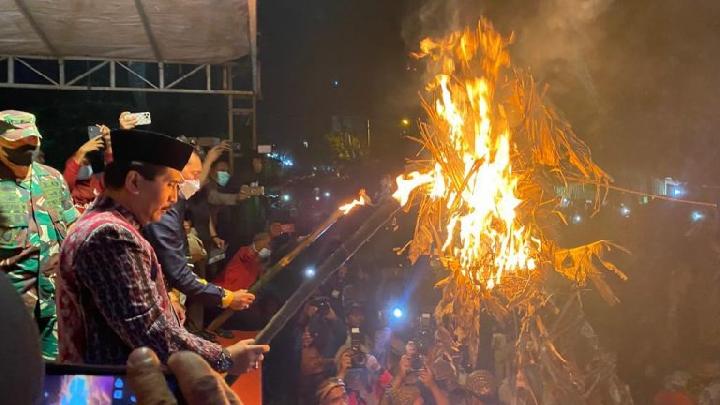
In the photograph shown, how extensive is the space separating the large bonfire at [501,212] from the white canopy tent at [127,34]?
2701 millimetres

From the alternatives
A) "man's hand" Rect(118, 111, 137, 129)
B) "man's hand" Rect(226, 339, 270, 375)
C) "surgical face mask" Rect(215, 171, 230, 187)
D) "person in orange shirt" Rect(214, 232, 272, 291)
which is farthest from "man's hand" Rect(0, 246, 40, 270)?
"surgical face mask" Rect(215, 171, 230, 187)

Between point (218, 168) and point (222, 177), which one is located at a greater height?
point (218, 168)

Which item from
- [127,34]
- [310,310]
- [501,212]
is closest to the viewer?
[501,212]

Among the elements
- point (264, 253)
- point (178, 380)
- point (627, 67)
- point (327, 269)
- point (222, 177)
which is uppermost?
point (627, 67)

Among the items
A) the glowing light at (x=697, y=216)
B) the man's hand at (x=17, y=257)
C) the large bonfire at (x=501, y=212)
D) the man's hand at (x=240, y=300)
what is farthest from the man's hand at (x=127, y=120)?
the glowing light at (x=697, y=216)

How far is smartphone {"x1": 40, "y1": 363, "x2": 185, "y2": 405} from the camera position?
A: 1559mm

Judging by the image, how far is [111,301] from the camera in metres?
2.01

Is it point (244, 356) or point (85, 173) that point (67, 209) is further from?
A: point (244, 356)

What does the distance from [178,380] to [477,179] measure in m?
4.33

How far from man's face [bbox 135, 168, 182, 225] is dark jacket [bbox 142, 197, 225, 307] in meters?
1.31

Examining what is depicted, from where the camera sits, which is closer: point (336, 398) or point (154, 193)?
point (154, 193)

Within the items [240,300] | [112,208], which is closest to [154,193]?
[112,208]

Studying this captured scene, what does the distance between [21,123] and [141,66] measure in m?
5.68

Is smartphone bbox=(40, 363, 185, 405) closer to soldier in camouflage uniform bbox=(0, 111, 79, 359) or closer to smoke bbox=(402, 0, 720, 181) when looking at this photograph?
soldier in camouflage uniform bbox=(0, 111, 79, 359)
